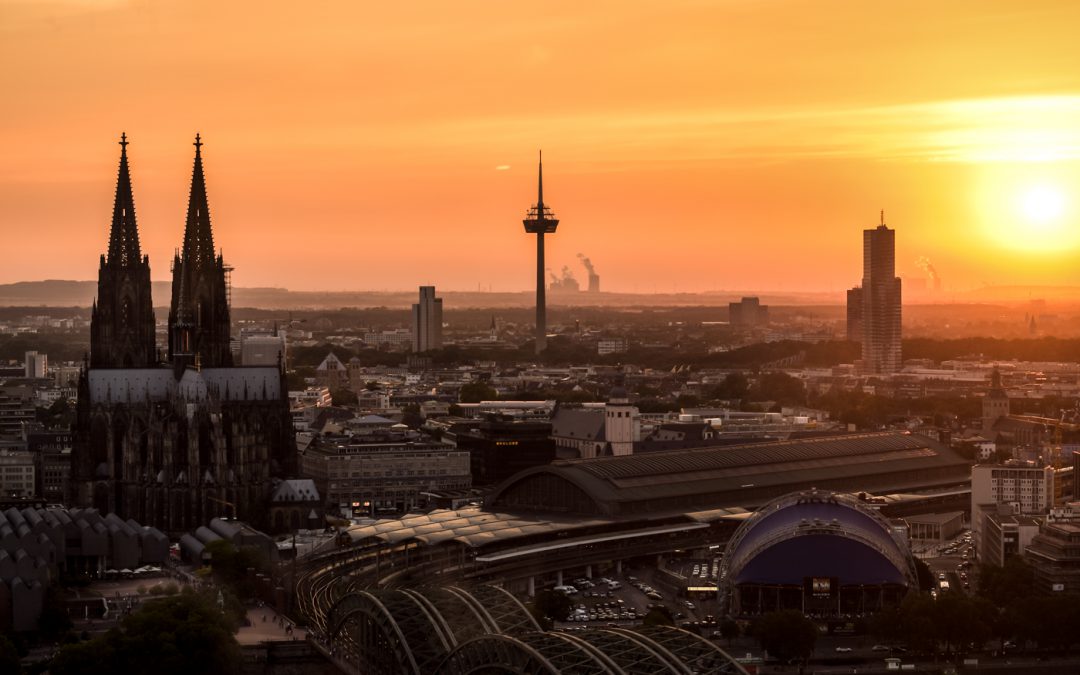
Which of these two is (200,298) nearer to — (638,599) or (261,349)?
(638,599)

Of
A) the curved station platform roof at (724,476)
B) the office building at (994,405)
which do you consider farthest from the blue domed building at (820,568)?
the office building at (994,405)

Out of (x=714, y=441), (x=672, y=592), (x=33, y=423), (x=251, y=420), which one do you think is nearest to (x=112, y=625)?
(x=672, y=592)

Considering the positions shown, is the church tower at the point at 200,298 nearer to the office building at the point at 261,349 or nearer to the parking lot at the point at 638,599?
the parking lot at the point at 638,599

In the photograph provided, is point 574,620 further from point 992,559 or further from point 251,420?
point 251,420

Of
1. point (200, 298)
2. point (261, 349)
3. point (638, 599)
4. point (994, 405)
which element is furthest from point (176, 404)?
point (261, 349)

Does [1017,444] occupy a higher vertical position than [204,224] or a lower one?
lower

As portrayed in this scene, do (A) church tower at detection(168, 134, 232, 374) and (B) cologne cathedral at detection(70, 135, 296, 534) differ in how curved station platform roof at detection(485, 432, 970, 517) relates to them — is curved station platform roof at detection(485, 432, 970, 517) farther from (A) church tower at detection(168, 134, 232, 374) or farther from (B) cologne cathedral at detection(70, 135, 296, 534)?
(A) church tower at detection(168, 134, 232, 374)
